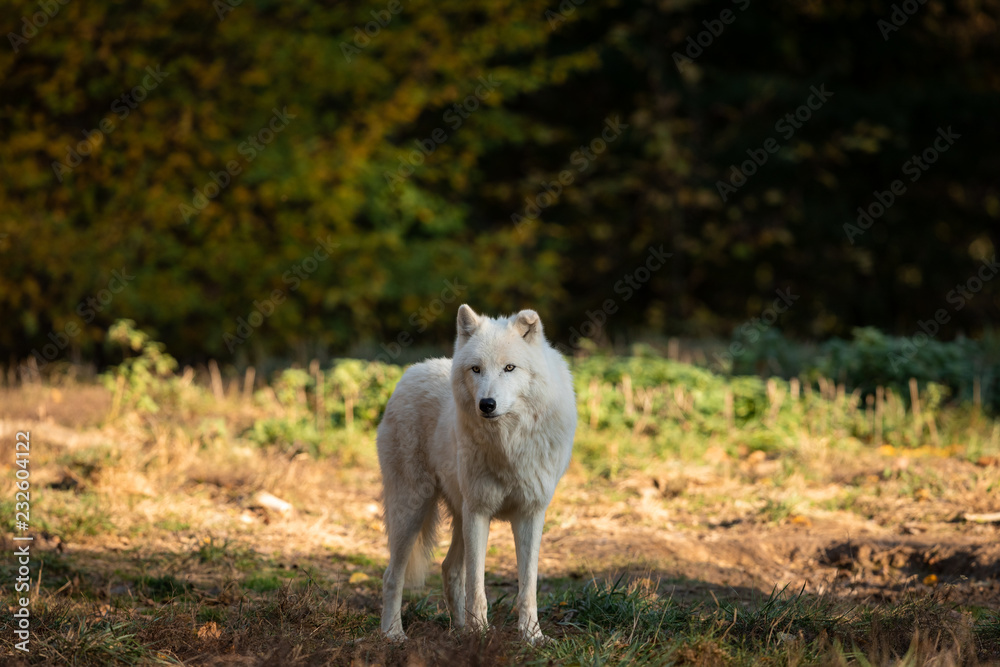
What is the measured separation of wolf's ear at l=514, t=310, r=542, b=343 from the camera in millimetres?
3988

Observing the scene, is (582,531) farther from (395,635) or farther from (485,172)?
(485,172)

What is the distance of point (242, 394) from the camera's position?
9.44 metres

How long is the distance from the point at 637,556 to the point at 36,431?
5.20 meters

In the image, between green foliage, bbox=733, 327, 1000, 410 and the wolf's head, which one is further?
green foliage, bbox=733, 327, 1000, 410

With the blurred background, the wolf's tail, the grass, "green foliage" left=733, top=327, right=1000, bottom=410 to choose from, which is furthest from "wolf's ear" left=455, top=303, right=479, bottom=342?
the blurred background

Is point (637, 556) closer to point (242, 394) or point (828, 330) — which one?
point (242, 394)

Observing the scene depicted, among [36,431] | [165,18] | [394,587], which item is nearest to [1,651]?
[394,587]

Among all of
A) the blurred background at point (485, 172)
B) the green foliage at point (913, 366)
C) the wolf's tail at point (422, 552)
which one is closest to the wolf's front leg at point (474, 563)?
the wolf's tail at point (422, 552)

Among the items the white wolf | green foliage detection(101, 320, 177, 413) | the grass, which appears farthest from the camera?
green foliage detection(101, 320, 177, 413)

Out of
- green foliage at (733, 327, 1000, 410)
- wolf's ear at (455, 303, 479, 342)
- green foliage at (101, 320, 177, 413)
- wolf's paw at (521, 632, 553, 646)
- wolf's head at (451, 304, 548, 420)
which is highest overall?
wolf's ear at (455, 303, 479, 342)

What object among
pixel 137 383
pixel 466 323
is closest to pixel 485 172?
pixel 137 383

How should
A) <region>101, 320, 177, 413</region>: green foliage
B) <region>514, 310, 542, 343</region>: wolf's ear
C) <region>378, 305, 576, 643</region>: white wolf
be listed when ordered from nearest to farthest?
<region>378, 305, 576, 643</region>: white wolf < <region>514, 310, 542, 343</region>: wolf's ear < <region>101, 320, 177, 413</region>: green foliage

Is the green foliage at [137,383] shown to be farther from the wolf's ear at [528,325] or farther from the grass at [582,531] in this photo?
the wolf's ear at [528,325]

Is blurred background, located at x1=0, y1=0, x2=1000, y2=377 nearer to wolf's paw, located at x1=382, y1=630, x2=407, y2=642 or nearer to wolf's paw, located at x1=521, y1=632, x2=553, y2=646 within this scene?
wolf's paw, located at x1=521, y1=632, x2=553, y2=646
